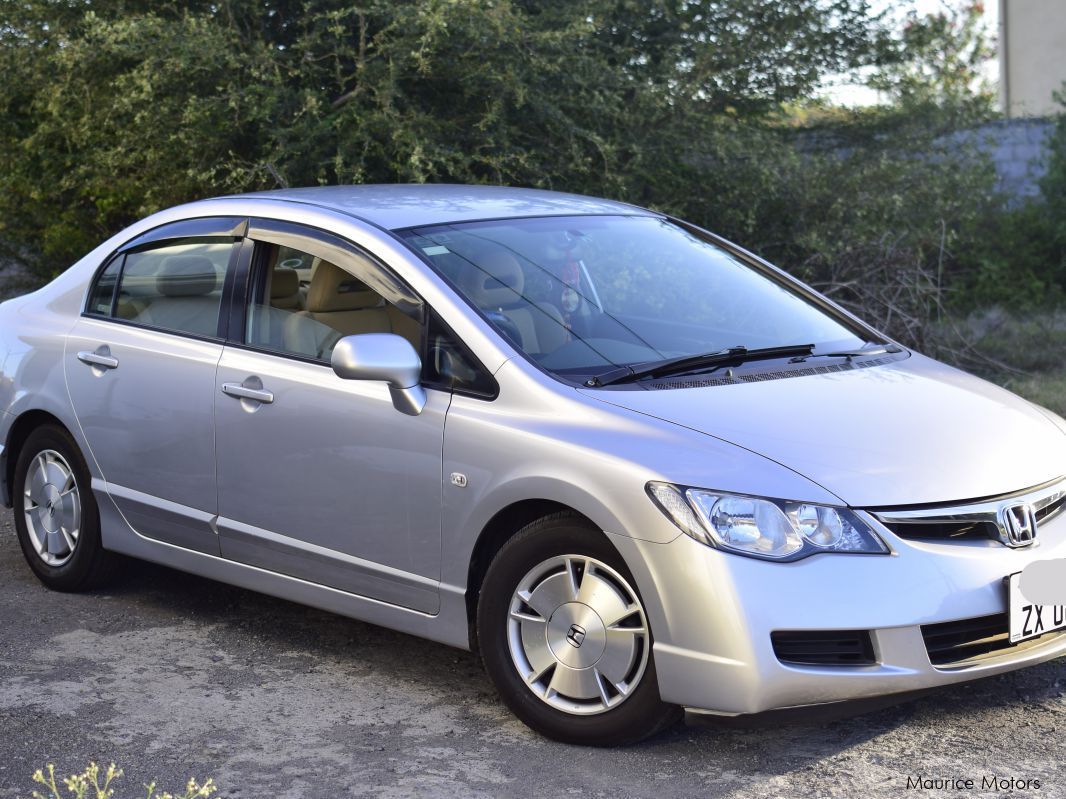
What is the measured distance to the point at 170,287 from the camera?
5.13 m

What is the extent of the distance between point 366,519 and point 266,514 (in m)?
0.48

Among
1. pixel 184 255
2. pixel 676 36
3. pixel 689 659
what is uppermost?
pixel 676 36

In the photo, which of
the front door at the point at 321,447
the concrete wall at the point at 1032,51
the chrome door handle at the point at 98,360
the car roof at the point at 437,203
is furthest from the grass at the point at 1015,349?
the concrete wall at the point at 1032,51

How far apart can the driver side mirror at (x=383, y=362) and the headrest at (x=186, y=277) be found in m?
1.15

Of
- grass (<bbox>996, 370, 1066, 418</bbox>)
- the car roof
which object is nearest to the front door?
the car roof

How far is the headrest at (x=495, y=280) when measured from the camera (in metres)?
4.27

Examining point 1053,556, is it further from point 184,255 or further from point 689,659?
point 184,255

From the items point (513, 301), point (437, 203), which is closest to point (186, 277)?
point (437, 203)

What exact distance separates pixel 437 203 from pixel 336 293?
550 millimetres

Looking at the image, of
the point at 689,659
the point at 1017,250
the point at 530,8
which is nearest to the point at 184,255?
the point at 689,659

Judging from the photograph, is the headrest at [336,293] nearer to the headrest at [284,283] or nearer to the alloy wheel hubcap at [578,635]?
the headrest at [284,283]

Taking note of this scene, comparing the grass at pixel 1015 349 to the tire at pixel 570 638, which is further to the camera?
the grass at pixel 1015 349

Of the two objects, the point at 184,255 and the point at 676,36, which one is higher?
the point at 676,36

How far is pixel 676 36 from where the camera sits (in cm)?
1162
